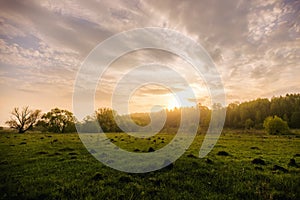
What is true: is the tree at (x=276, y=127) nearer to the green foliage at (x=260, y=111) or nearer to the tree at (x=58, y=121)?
the green foliage at (x=260, y=111)

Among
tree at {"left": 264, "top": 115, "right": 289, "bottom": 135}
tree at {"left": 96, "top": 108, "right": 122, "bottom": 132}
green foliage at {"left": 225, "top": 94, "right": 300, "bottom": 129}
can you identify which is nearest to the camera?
tree at {"left": 264, "top": 115, "right": 289, "bottom": 135}

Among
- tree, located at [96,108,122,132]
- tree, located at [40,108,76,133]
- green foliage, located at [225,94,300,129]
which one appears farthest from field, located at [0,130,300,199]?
green foliage, located at [225,94,300,129]

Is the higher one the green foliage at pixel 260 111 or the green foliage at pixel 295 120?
the green foliage at pixel 260 111

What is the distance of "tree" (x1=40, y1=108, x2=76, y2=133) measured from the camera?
272ft

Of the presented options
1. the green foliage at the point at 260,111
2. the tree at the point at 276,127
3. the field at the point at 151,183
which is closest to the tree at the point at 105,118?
the tree at the point at 276,127

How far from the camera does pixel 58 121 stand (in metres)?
83.9

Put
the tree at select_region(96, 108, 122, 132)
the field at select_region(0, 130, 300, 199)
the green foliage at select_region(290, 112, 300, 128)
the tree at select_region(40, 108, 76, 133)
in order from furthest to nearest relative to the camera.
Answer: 1. the green foliage at select_region(290, 112, 300, 128)
2. the tree at select_region(40, 108, 76, 133)
3. the tree at select_region(96, 108, 122, 132)
4. the field at select_region(0, 130, 300, 199)

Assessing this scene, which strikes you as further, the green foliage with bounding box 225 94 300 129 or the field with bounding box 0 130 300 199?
the green foliage with bounding box 225 94 300 129

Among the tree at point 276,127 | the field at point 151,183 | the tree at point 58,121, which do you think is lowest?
the field at point 151,183

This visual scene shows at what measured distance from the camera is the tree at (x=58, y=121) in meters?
82.8

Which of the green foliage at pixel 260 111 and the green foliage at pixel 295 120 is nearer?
the green foliage at pixel 295 120

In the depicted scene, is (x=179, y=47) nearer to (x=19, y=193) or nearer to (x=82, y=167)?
(x=82, y=167)

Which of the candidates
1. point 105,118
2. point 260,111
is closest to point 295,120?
point 260,111

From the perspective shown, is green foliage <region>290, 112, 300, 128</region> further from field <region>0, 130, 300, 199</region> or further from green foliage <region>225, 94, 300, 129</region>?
field <region>0, 130, 300, 199</region>
